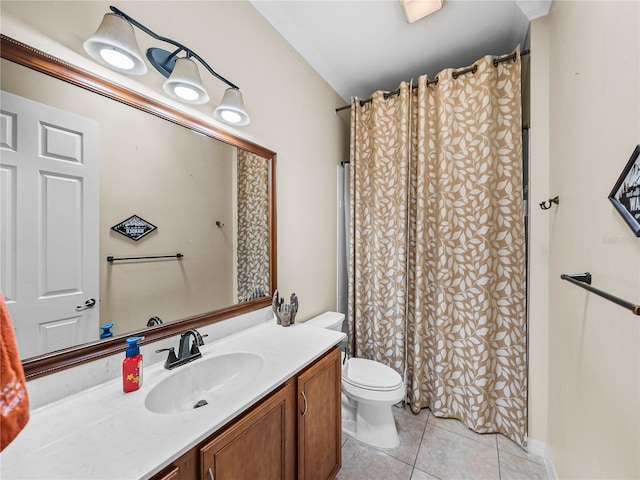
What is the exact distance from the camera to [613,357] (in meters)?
Result: 0.85

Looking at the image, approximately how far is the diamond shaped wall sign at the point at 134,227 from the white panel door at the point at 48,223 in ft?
0.28

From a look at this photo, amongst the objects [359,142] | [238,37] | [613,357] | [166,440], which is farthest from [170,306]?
[359,142]

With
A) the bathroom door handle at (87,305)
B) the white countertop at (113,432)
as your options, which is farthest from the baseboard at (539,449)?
the bathroom door handle at (87,305)

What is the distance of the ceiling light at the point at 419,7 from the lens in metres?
1.58

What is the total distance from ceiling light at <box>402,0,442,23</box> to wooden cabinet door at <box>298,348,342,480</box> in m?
2.05

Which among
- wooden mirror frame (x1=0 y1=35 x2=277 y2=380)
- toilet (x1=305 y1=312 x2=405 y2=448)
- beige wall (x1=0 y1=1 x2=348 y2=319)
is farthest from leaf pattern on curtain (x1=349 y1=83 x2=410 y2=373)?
wooden mirror frame (x1=0 y1=35 x2=277 y2=380)

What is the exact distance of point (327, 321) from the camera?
206cm

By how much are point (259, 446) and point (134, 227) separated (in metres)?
0.96

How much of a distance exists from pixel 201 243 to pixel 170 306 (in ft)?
1.09

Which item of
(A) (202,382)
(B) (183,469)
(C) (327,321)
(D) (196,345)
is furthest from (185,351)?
(C) (327,321)

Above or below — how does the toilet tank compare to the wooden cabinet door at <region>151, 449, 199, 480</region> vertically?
below

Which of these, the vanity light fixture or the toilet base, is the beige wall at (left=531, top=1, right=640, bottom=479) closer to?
the toilet base

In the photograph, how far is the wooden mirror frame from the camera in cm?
80

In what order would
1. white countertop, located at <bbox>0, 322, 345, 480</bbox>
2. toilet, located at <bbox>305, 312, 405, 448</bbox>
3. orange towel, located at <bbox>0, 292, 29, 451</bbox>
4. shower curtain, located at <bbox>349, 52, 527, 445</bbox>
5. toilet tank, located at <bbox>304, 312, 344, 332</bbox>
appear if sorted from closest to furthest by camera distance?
orange towel, located at <bbox>0, 292, 29, 451</bbox>
white countertop, located at <bbox>0, 322, 345, 480</bbox>
toilet, located at <bbox>305, 312, 405, 448</bbox>
shower curtain, located at <bbox>349, 52, 527, 445</bbox>
toilet tank, located at <bbox>304, 312, 344, 332</bbox>
